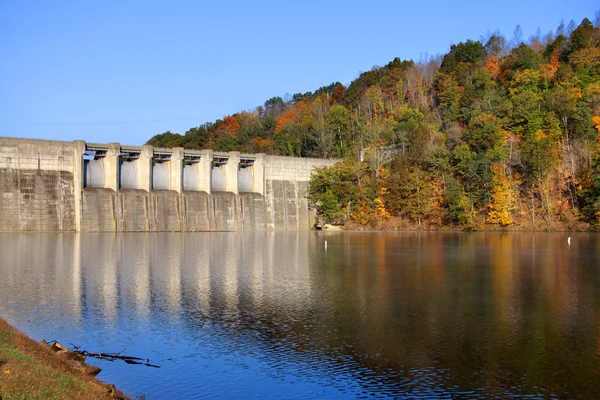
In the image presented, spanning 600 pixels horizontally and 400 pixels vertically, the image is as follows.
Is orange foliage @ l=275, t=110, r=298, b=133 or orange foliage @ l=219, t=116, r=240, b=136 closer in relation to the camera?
orange foliage @ l=275, t=110, r=298, b=133

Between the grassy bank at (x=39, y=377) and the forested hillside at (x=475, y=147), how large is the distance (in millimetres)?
56940

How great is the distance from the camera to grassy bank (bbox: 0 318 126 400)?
10.6m

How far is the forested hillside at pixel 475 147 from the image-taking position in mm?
68500

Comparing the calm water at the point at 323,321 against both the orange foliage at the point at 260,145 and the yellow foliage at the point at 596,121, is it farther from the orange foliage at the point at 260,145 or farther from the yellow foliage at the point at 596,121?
the orange foliage at the point at 260,145

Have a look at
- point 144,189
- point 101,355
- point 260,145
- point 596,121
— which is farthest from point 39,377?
point 260,145

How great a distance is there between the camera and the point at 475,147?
72.6 meters

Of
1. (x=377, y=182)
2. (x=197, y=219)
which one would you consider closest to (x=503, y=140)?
(x=377, y=182)

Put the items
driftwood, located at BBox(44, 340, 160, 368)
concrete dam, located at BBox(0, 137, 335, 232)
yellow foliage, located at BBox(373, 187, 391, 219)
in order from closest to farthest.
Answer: driftwood, located at BBox(44, 340, 160, 368) → concrete dam, located at BBox(0, 137, 335, 232) → yellow foliage, located at BBox(373, 187, 391, 219)

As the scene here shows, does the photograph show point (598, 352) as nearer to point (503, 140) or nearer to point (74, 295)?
point (74, 295)

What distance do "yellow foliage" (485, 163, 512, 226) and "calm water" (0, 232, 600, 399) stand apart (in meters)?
31.1

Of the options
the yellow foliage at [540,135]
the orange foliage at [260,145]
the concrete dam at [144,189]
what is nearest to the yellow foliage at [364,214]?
the concrete dam at [144,189]

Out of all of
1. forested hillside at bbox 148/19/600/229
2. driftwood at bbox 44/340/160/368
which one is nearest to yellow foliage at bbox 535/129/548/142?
forested hillside at bbox 148/19/600/229

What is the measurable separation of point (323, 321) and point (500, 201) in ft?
172

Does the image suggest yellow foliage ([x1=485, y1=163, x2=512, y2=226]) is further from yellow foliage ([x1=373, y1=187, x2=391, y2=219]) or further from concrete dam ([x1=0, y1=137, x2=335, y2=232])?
concrete dam ([x1=0, y1=137, x2=335, y2=232])
